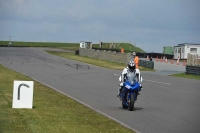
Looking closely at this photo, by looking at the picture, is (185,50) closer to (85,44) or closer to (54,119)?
(85,44)

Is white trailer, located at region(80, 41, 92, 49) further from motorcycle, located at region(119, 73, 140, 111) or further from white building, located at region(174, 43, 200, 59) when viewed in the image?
motorcycle, located at region(119, 73, 140, 111)

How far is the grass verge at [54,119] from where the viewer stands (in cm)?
1198

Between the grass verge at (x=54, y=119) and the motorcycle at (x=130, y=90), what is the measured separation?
1.38 meters

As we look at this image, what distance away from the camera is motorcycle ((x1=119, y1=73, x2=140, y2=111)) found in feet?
55.5

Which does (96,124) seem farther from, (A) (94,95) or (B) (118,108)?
(A) (94,95)

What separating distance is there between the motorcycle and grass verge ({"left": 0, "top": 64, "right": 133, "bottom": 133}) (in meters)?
1.38

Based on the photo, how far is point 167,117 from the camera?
49.9 ft

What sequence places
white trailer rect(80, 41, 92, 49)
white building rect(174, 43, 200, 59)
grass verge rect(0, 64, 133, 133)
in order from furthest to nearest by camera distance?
white trailer rect(80, 41, 92, 49) < white building rect(174, 43, 200, 59) < grass verge rect(0, 64, 133, 133)

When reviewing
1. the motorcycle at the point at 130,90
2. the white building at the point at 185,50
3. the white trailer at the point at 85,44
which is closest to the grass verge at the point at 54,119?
the motorcycle at the point at 130,90

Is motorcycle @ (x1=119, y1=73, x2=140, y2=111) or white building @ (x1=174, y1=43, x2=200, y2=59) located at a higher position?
white building @ (x1=174, y1=43, x2=200, y2=59)

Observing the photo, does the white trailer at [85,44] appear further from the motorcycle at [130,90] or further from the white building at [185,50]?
the motorcycle at [130,90]

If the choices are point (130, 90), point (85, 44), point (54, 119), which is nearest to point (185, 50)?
point (85, 44)

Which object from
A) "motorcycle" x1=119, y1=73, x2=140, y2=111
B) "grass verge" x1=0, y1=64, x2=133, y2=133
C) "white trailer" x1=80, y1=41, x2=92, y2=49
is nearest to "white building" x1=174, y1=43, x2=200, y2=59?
"white trailer" x1=80, y1=41, x2=92, y2=49

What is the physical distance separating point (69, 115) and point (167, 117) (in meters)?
2.82
